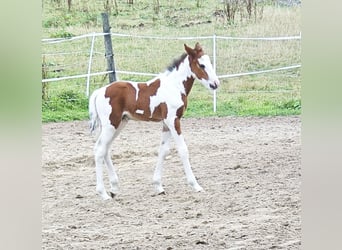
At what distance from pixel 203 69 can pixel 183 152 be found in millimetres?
335

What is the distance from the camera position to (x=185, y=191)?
2.79m

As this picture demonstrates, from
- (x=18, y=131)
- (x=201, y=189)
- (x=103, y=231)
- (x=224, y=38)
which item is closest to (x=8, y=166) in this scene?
(x=18, y=131)

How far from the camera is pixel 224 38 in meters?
A: 2.80

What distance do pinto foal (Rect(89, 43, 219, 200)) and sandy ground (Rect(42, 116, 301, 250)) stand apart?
28mm

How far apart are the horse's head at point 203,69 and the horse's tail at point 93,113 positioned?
0.39 metres

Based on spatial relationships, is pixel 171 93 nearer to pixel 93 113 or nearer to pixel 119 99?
pixel 119 99

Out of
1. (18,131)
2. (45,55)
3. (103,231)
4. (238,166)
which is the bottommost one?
(103,231)

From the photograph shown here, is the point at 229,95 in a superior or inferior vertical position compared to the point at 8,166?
superior

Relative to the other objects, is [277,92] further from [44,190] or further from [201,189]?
[44,190]

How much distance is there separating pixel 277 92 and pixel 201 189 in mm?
486

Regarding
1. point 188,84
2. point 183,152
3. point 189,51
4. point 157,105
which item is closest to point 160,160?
point 183,152

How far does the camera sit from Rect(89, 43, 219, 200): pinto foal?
278 centimetres

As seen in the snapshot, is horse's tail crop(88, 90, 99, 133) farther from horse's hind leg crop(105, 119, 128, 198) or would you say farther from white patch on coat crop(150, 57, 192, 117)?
white patch on coat crop(150, 57, 192, 117)

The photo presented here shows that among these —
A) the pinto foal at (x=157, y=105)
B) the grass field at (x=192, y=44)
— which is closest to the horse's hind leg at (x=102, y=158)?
the pinto foal at (x=157, y=105)
